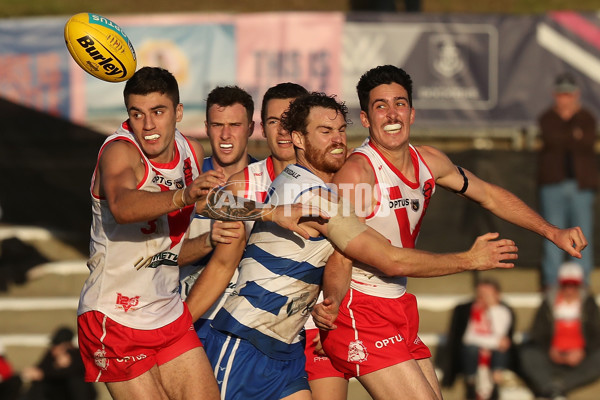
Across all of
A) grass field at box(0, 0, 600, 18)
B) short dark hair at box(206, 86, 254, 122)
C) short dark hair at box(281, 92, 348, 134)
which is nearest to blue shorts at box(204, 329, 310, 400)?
short dark hair at box(281, 92, 348, 134)

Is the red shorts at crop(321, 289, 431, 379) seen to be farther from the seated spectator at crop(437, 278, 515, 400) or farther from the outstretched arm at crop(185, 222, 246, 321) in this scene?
the seated spectator at crop(437, 278, 515, 400)

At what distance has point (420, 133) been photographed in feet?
42.3

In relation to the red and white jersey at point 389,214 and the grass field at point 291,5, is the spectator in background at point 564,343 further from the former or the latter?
the grass field at point 291,5

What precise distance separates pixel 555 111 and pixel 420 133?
2289 mm

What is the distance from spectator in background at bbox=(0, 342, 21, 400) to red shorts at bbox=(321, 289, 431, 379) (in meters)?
5.36

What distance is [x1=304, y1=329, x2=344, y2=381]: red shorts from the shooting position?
20.2 feet

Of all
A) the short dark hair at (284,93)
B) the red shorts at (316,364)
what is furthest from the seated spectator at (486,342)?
the short dark hair at (284,93)

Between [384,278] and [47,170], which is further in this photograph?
[47,170]

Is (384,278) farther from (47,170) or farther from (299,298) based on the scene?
(47,170)

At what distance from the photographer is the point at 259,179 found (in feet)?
20.3

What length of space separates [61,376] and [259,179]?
4.81m

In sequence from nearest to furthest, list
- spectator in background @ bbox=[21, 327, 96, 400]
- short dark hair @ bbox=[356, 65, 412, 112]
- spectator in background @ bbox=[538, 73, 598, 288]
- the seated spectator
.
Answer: short dark hair @ bbox=[356, 65, 412, 112] → spectator in background @ bbox=[21, 327, 96, 400] → the seated spectator → spectator in background @ bbox=[538, 73, 598, 288]

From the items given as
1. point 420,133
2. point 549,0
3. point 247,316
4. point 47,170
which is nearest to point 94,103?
point 47,170

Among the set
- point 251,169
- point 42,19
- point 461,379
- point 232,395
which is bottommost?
point 461,379
